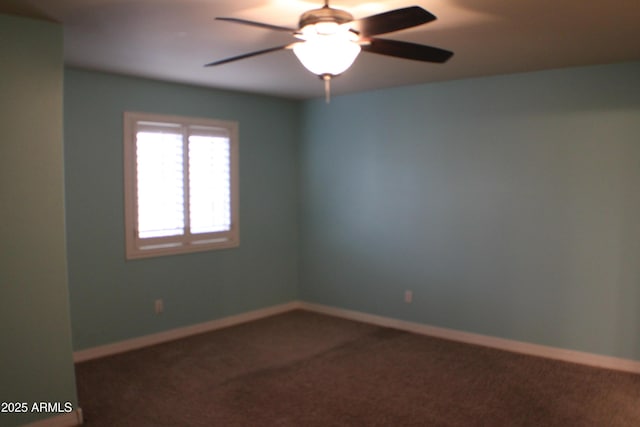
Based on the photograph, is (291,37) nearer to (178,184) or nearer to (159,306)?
(178,184)

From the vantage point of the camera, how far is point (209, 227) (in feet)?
16.8

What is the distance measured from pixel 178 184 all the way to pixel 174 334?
1423mm

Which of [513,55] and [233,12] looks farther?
[513,55]

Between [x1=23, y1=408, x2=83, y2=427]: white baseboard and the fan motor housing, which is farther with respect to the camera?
[x1=23, y1=408, x2=83, y2=427]: white baseboard

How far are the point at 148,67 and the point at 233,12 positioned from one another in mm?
1634

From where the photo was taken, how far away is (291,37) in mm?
3211

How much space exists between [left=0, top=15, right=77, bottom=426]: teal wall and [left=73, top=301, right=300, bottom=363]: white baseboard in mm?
1235

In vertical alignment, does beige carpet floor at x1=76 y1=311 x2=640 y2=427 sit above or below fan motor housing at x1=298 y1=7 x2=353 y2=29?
below

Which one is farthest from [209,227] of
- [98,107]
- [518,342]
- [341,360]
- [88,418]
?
[518,342]

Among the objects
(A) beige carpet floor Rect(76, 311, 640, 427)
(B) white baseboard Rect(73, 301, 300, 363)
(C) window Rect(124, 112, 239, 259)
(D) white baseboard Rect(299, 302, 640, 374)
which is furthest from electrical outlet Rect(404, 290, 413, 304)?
(C) window Rect(124, 112, 239, 259)

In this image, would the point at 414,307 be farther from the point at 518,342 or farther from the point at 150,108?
the point at 150,108

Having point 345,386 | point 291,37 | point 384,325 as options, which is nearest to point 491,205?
point 384,325

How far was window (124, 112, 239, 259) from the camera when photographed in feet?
14.8

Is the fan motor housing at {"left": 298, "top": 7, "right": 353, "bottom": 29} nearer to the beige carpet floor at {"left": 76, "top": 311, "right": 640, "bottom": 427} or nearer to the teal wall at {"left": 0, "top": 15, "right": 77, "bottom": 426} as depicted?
the teal wall at {"left": 0, "top": 15, "right": 77, "bottom": 426}
